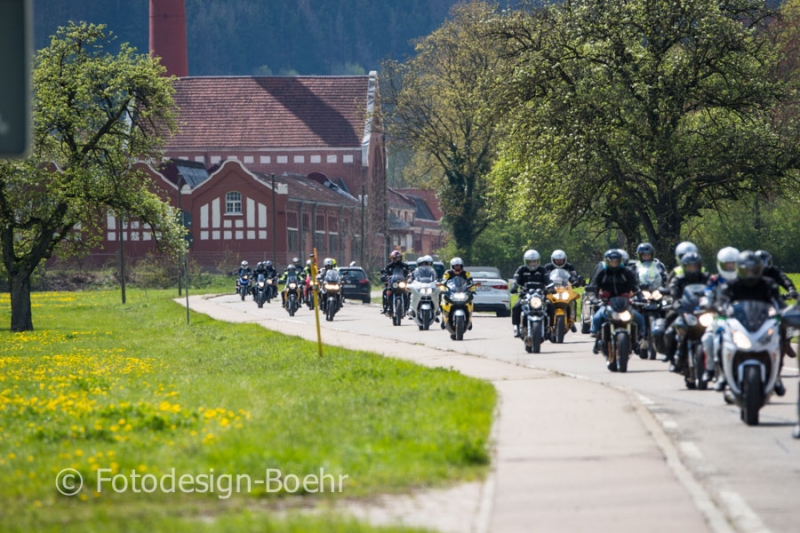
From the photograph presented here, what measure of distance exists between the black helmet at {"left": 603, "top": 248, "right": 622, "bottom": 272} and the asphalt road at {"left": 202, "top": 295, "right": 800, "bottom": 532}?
4.84 ft

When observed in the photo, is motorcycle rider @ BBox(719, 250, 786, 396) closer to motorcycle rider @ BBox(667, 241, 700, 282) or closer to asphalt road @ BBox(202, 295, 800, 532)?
asphalt road @ BBox(202, 295, 800, 532)

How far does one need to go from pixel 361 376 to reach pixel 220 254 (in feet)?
225

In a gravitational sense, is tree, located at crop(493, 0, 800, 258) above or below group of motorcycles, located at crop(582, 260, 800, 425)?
above

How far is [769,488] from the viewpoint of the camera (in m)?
9.21

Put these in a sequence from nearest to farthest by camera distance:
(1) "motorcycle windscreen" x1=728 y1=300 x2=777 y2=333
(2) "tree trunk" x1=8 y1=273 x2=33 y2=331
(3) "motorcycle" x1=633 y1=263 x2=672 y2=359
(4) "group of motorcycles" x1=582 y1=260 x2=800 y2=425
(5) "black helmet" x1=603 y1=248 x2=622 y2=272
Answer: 1. (4) "group of motorcycles" x1=582 y1=260 x2=800 y2=425
2. (1) "motorcycle windscreen" x1=728 y1=300 x2=777 y2=333
3. (5) "black helmet" x1=603 y1=248 x2=622 y2=272
4. (3) "motorcycle" x1=633 y1=263 x2=672 y2=359
5. (2) "tree trunk" x1=8 y1=273 x2=33 y2=331

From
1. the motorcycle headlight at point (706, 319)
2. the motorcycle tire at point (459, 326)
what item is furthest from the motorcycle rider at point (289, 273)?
the motorcycle headlight at point (706, 319)

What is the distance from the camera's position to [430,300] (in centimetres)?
3134

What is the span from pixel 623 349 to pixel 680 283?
1840 millimetres

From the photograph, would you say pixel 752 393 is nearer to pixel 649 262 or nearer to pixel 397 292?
pixel 649 262

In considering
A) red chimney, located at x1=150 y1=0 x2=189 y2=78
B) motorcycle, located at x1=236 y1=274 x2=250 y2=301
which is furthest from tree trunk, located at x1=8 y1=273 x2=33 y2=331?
red chimney, located at x1=150 y1=0 x2=189 y2=78

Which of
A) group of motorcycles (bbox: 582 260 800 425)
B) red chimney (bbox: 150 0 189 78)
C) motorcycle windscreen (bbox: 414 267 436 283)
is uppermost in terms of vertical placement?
red chimney (bbox: 150 0 189 78)

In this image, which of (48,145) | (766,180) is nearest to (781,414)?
(766,180)

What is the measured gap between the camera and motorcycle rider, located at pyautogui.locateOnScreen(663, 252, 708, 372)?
16797 mm

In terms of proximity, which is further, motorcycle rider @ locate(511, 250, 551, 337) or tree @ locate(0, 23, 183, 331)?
tree @ locate(0, 23, 183, 331)
